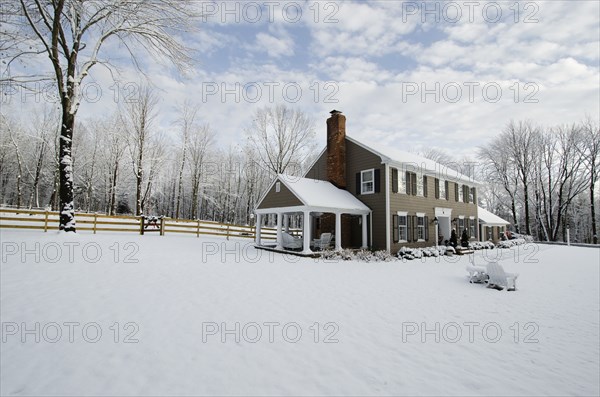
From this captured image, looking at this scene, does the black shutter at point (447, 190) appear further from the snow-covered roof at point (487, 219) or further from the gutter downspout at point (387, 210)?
the gutter downspout at point (387, 210)

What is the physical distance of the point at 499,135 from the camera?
36969 millimetres

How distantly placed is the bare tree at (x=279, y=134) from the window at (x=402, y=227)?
16307 millimetres

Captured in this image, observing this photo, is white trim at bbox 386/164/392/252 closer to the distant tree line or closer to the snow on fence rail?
the snow on fence rail

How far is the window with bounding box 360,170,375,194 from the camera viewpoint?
687 inches

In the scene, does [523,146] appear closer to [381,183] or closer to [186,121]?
[381,183]

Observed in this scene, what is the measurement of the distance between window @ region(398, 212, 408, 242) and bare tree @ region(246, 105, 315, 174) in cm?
1631

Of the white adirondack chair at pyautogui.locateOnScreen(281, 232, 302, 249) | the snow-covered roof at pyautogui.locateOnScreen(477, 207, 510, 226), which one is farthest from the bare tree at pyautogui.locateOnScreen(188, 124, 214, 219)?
the snow-covered roof at pyautogui.locateOnScreen(477, 207, 510, 226)

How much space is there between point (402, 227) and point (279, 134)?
1815 cm

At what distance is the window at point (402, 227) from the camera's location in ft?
57.5

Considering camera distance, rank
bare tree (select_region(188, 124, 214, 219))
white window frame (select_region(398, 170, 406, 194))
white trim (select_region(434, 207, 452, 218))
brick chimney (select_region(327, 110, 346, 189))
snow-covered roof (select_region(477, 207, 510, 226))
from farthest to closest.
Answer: bare tree (select_region(188, 124, 214, 219)) < snow-covered roof (select_region(477, 207, 510, 226)) < white trim (select_region(434, 207, 452, 218)) < brick chimney (select_region(327, 110, 346, 189)) < white window frame (select_region(398, 170, 406, 194))

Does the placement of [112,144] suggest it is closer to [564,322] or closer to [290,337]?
[290,337]

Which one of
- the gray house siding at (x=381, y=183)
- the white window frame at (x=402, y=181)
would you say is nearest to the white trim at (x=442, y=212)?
the white window frame at (x=402, y=181)

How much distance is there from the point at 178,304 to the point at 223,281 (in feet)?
7.45

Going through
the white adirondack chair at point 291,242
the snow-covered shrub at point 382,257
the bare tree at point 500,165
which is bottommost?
the snow-covered shrub at point 382,257
